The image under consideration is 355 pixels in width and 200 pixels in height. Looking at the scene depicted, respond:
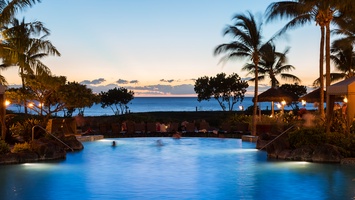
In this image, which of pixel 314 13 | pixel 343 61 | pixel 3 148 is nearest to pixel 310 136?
pixel 314 13

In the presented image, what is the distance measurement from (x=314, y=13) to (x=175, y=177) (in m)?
12.7

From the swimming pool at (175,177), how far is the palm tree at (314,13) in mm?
6320

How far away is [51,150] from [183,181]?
19.0ft

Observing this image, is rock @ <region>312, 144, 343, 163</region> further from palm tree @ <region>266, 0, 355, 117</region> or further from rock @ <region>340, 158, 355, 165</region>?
palm tree @ <region>266, 0, 355, 117</region>

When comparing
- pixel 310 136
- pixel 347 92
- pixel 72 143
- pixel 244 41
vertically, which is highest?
pixel 244 41

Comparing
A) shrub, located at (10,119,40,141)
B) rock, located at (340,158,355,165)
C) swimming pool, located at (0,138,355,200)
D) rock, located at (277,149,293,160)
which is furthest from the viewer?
shrub, located at (10,119,40,141)

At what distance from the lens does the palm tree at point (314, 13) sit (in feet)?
67.7

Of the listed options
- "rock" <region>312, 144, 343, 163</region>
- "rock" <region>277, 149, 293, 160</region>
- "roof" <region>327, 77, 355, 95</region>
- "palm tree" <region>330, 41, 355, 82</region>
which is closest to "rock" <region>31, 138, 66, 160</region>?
"rock" <region>277, 149, 293, 160</region>

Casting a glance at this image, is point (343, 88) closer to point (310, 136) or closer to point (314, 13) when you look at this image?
point (310, 136)

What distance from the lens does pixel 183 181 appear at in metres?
11.9

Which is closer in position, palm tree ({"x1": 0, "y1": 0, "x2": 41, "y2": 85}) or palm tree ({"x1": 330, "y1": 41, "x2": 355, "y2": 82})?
palm tree ({"x1": 0, "y1": 0, "x2": 41, "y2": 85})

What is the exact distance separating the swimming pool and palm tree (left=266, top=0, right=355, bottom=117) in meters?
6.32

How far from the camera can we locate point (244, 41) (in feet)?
82.2

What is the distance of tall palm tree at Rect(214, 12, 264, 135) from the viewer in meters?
24.8
